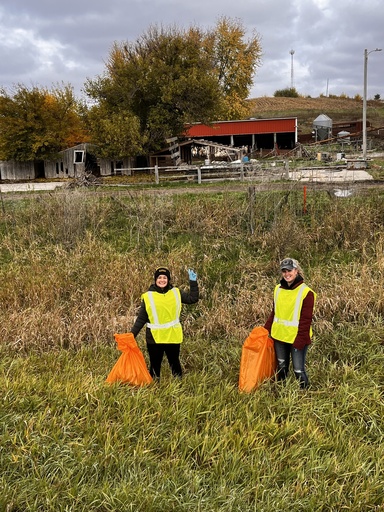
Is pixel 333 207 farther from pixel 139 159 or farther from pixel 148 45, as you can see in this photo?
pixel 148 45

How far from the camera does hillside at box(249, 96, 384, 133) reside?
52.4 meters

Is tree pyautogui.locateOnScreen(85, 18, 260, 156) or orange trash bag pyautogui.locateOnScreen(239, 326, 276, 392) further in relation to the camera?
tree pyautogui.locateOnScreen(85, 18, 260, 156)

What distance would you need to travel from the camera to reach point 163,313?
189 inches

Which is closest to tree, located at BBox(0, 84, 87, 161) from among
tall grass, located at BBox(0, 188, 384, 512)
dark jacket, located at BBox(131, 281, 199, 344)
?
tall grass, located at BBox(0, 188, 384, 512)

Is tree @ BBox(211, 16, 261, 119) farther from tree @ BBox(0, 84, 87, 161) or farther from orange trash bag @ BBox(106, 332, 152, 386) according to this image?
orange trash bag @ BBox(106, 332, 152, 386)

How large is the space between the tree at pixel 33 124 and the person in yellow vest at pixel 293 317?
68.7ft

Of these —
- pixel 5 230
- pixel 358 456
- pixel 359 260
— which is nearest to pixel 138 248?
pixel 5 230

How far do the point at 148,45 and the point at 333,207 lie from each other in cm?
1928

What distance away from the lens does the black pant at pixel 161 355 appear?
4906mm

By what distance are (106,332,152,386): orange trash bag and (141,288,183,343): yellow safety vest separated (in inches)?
12.5

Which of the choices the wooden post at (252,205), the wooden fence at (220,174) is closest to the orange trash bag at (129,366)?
the wooden post at (252,205)

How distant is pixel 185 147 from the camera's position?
2850 cm

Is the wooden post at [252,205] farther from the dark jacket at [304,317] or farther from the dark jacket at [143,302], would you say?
the dark jacket at [304,317]

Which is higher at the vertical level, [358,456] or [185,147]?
[185,147]
